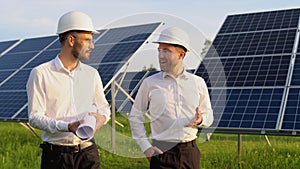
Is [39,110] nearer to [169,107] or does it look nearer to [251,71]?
[169,107]

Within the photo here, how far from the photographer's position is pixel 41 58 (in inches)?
478

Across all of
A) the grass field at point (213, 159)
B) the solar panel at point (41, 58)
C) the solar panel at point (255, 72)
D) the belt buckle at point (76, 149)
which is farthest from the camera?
the solar panel at point (41, 58)

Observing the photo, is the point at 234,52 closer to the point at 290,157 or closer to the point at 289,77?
the point at 289,77

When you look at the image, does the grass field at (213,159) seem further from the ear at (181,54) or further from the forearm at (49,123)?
the forearm at (49,123)

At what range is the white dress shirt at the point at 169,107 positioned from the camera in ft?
12.6

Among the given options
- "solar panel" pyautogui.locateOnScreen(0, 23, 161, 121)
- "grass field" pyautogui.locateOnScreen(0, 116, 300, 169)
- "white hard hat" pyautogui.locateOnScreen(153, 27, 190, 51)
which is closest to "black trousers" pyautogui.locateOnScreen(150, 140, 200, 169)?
"white hard hat" pyautogui.locateOnScreen(153, 27, 190, 51)

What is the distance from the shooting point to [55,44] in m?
13.2

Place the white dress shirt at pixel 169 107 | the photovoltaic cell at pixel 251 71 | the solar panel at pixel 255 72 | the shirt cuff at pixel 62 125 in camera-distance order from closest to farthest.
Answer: the shirt cuff at pixel 62 125
the white dress shirt at pixel 169 107
the solar panel at pixel 255 72
the photovoltaic cell at pixel 251 71

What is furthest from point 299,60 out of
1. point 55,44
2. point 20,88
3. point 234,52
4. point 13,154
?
point 55,44

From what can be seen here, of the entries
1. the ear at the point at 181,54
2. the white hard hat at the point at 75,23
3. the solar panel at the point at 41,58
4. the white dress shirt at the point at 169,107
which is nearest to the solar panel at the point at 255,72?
the solar panel at the point at 41,58

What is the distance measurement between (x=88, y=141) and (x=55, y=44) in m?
9.93

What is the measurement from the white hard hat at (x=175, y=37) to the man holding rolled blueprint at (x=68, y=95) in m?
0.56

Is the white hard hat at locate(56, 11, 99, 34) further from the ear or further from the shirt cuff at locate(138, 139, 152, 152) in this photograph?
the shirt cuff at locate(138, 139, 152, 152)

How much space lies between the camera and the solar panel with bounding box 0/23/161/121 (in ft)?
30.2
